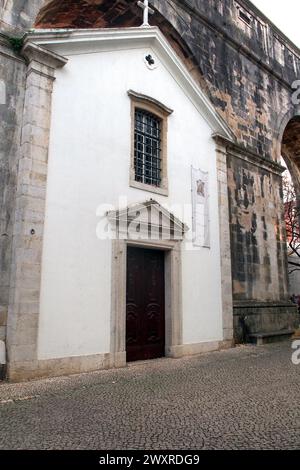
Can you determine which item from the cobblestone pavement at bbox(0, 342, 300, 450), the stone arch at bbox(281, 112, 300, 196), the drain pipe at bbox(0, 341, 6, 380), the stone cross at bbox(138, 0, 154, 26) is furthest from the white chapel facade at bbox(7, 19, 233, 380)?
the stone arch at bbox(281, 112, 300, 196)

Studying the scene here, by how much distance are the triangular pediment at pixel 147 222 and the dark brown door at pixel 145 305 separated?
0.44 m

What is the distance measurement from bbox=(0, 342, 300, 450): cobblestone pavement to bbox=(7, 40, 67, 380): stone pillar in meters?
0.58

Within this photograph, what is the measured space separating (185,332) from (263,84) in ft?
33.2

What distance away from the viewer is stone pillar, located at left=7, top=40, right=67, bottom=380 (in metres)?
5.73

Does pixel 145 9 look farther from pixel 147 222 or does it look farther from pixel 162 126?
pixel 147 222

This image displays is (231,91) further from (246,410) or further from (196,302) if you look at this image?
(246,410)

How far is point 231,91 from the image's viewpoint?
480 inches

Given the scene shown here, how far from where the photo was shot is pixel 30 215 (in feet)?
20.4

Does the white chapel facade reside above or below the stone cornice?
below

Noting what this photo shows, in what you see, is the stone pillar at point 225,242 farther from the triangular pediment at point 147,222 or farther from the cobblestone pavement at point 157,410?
the cobblestone pavement at point 157,410

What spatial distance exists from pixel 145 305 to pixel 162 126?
14.3 ft

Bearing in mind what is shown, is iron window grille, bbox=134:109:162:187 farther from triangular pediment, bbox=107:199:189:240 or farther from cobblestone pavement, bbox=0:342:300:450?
cobblestone pavement, bbox=0:342:300:450

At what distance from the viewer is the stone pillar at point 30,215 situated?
5.73 m

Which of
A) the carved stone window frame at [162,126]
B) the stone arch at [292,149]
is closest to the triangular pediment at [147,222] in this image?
the carved stone window frame at [162,126]
